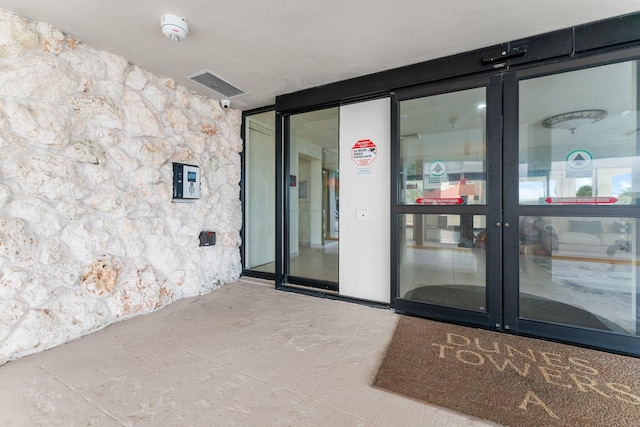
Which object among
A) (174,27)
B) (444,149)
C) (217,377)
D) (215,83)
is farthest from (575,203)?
(215,83)

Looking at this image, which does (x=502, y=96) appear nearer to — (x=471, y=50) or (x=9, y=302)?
(x=471, y=50)

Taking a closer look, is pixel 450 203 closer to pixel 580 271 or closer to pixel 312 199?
pixel 580 271

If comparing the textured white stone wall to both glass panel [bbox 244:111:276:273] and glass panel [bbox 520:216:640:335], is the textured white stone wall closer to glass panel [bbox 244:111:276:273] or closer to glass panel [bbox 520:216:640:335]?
glass panel [bbox 244:111:276:273]

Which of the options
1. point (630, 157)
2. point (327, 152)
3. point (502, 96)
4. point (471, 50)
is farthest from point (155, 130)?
point (630, 157)

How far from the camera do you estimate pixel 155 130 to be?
2.78 meters

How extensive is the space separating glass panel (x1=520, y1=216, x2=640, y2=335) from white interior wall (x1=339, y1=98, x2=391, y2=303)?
1.25m

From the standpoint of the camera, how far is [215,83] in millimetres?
3039

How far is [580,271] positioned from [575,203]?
1.98 ft

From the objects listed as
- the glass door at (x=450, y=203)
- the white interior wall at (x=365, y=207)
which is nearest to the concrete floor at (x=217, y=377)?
the white interior wall at (x=365, y=207)

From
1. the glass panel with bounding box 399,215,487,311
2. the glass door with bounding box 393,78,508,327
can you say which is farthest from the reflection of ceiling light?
the glass panel with bounding box 399,215,487,311

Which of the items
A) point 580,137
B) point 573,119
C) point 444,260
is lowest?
point 444,260

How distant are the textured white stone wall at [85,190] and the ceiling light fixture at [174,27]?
866 mm

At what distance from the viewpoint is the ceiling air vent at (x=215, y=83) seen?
9.32ft

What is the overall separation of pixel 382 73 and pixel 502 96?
1134 mm
